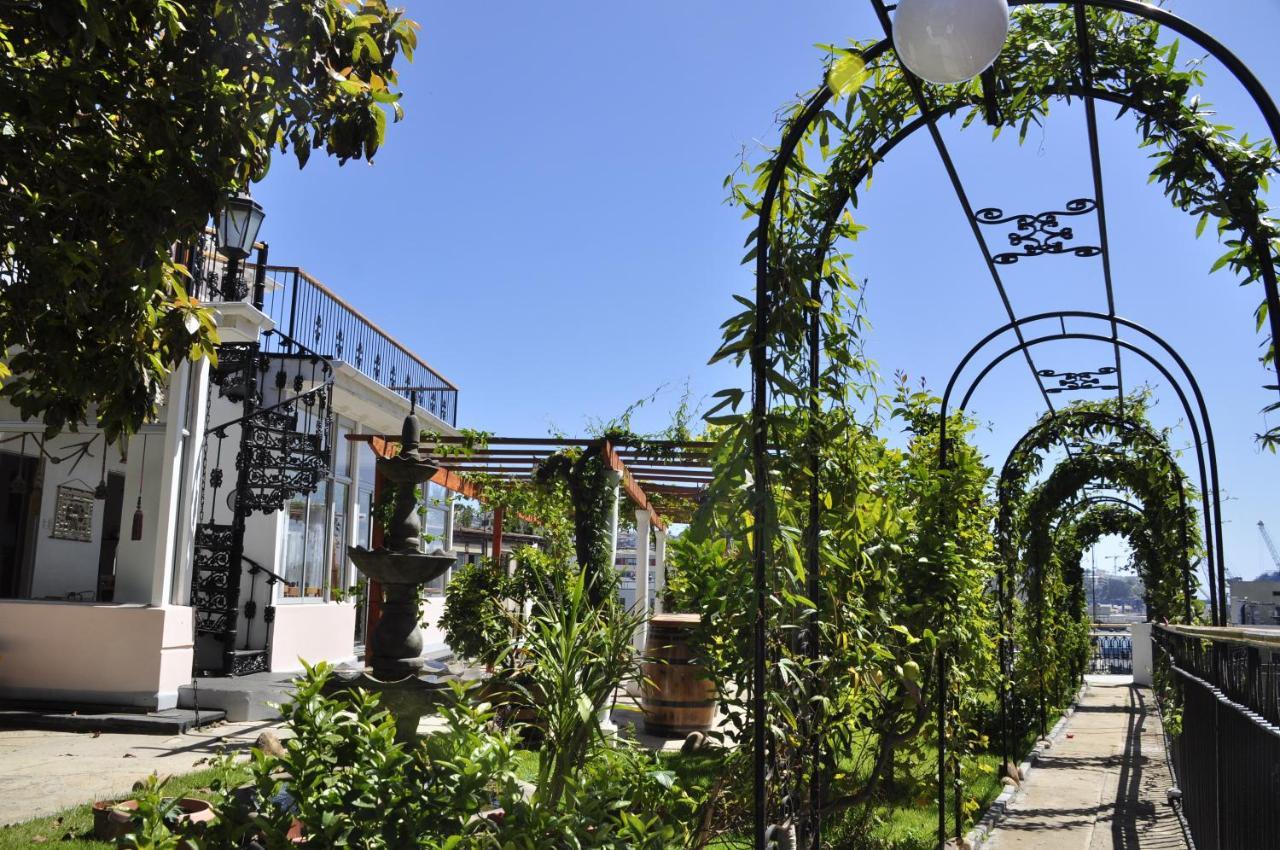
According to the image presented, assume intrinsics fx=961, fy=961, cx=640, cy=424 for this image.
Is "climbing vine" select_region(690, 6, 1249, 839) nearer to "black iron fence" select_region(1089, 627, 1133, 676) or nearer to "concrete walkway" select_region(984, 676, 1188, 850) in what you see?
"concrete walkway" select_region(984, 676, 1188, 850)

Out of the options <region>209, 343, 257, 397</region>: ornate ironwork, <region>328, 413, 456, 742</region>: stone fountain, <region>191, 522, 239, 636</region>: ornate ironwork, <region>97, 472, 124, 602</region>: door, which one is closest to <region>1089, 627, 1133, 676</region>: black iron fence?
<region>191, 522, 239, 636</region>: ornate ironwork

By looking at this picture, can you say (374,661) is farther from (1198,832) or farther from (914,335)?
(1198,832)

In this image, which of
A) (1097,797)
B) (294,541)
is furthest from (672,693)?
(294,541)

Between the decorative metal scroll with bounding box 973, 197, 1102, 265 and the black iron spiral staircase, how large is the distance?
6.98m

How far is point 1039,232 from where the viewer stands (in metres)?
4.73

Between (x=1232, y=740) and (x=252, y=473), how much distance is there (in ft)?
28.9

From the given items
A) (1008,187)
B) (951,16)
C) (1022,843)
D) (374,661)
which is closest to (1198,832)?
(1022,843)

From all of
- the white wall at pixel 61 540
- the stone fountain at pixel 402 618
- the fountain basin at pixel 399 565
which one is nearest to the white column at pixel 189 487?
the white wall at pixel 61 540

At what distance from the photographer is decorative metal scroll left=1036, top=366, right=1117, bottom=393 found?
801cm

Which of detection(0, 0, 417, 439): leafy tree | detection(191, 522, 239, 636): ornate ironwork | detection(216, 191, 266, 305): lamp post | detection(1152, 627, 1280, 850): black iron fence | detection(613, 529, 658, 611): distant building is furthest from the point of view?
detection(191, 522, 239, 636): ornate ironwork

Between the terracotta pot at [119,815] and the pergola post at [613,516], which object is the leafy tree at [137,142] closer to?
the terracotta pot at [119,815]

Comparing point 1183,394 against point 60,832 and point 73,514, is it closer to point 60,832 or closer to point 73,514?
point 60,832

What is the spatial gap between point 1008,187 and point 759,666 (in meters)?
3.02

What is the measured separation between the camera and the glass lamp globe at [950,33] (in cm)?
216
